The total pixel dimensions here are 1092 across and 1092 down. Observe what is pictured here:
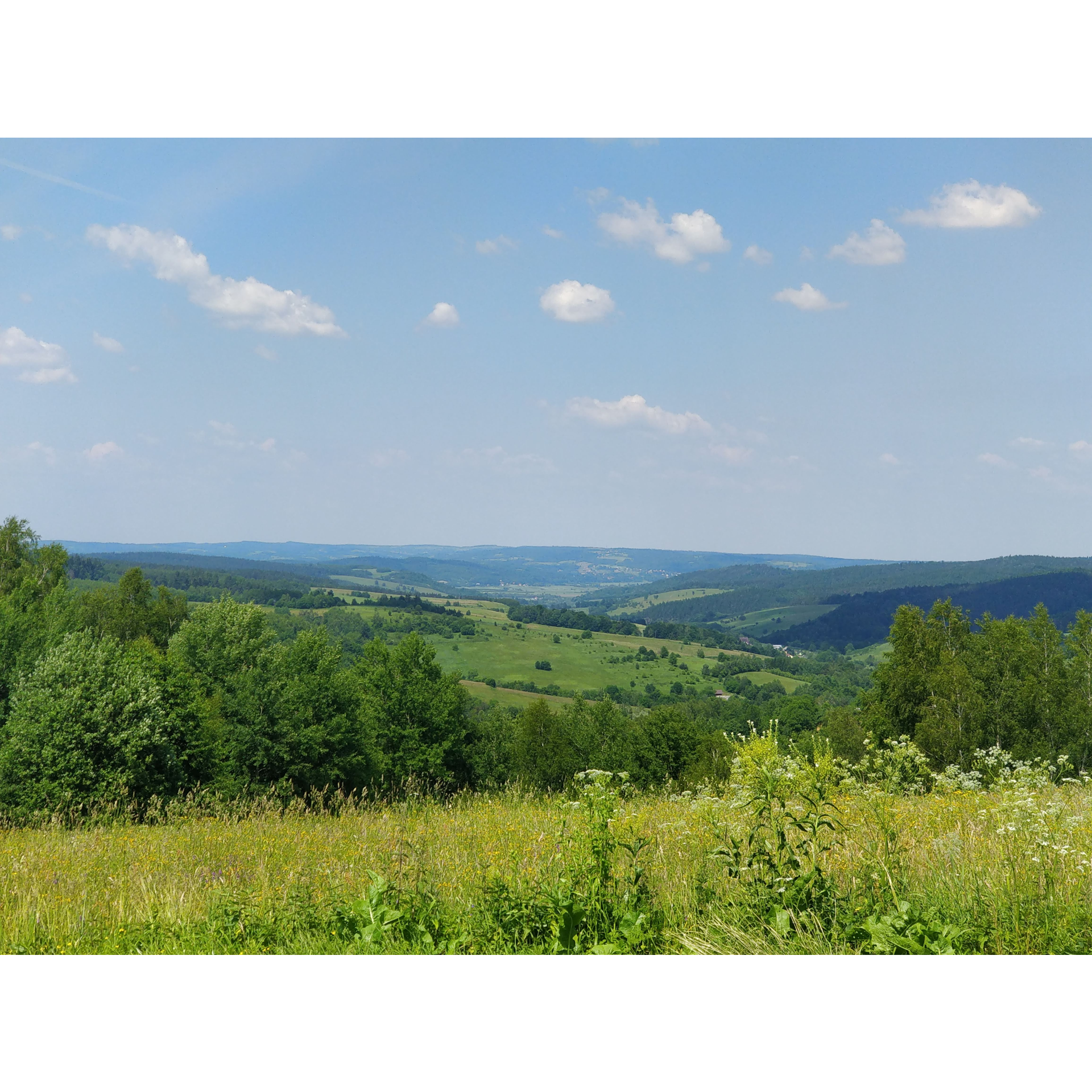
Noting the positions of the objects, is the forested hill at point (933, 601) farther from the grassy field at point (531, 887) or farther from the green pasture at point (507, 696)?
the grassy field at point (531, 887)

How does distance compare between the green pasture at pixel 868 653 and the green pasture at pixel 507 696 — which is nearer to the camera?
the green pasture at pixel 507 696

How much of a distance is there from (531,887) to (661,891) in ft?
2.81

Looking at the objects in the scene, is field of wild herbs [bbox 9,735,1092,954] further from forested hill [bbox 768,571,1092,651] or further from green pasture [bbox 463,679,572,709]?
green pasture [bbox 463,679,572,709]

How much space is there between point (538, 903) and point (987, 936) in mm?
2625

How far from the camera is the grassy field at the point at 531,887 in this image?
14.1 feet

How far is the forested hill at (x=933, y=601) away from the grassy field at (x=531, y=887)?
6657cm

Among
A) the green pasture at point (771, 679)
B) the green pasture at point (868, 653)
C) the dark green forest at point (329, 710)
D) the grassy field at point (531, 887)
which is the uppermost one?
the grassy field at point (531, 887)

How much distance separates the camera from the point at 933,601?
215ft

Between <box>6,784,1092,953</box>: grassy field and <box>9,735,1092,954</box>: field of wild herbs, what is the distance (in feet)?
0.05

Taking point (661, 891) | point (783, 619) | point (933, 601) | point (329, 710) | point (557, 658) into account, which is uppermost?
point (661, 891)

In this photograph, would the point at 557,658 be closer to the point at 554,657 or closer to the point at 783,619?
the point at 554,657

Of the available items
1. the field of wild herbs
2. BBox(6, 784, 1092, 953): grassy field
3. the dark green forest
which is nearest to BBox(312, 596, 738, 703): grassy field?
the dark green forest

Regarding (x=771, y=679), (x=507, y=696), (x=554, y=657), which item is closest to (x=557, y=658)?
(x=554, y=657)

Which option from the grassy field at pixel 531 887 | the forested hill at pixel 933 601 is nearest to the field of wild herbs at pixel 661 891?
the grassy field at pixel 531 887
